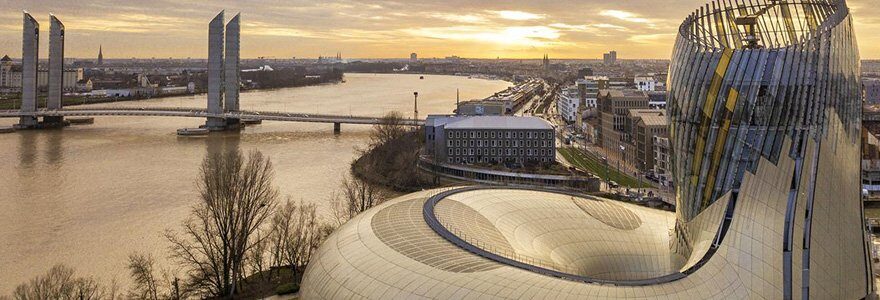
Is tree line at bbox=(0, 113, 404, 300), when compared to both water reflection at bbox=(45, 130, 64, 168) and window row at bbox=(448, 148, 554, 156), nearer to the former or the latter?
window row at bbox=(448, 148, 554, 156)

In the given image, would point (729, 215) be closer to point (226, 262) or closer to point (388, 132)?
point (226, 262)

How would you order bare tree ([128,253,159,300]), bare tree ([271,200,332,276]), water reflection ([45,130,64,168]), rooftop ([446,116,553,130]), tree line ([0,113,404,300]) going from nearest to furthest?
bare tree ([128,253,159,300]) < tree line ([0,113,404,300]) < bare tree ([271,200,332,276]) < rooftop ([446,116,553,130]) < water reflection ([45,130,64,168])

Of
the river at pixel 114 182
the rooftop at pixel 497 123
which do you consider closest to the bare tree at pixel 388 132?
the river at pixel 114 182

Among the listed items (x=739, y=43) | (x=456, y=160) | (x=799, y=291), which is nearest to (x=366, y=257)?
(x=799, y=291)

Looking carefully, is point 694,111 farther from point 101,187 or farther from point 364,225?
point 101,187

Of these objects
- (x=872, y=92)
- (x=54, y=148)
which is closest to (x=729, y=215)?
(x=54, y=148)

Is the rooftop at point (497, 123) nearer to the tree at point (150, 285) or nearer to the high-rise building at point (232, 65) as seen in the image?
the tree at point (150, 285)

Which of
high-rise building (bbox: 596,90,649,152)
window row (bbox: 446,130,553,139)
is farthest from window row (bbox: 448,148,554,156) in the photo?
high-rise building (bbox: 596,90,649,152)
